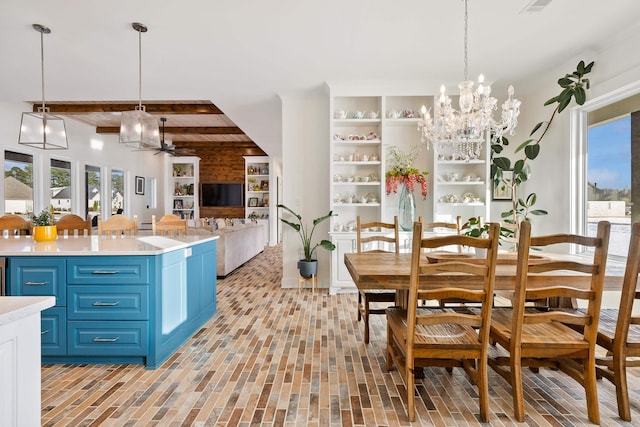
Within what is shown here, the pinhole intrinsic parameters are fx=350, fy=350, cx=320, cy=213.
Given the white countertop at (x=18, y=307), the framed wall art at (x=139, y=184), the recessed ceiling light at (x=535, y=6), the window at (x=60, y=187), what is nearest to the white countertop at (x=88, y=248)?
the white countertop at (x=18, y=307)

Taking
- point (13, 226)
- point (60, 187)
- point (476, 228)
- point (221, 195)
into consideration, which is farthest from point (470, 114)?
point (221, 195)

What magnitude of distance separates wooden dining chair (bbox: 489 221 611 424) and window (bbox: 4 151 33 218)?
719cm

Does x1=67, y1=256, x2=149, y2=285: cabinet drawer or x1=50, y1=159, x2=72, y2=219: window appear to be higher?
x1=50, y1=159, x2=72, y2=219: window

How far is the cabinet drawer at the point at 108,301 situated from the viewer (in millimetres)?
2504

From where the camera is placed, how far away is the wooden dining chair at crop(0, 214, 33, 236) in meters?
3.63

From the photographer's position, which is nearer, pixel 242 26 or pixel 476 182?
pixel 242 26

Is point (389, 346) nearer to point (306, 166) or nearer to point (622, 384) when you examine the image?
point (622, 384)

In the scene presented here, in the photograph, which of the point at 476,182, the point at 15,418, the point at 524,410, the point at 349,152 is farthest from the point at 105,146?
the point at 524,410

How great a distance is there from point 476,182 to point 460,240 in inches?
129

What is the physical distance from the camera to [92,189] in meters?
7.77

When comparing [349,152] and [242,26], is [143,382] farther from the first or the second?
[349,152]

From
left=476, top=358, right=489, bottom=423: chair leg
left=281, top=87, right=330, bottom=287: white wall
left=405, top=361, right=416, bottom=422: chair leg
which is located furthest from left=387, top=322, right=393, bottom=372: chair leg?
left=281, top=87, right=330, bottom=287: white wall

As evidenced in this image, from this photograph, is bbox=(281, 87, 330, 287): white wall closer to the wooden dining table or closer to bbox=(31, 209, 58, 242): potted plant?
bbox=(31, 209, 58, 242): potted plant

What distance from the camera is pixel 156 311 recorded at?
2.53m
